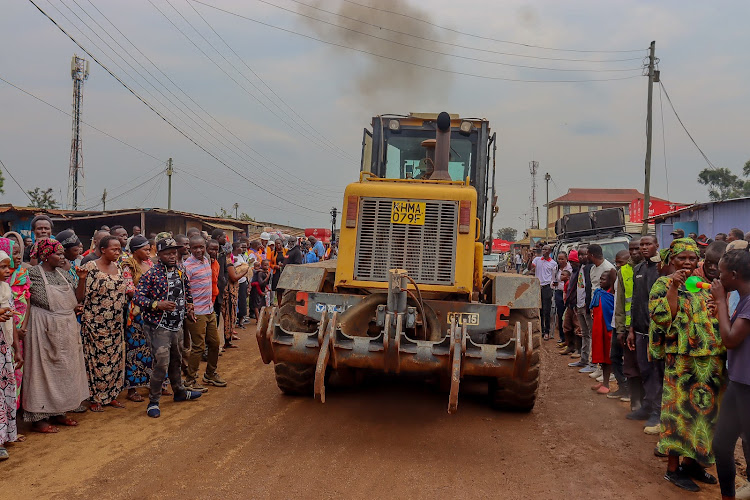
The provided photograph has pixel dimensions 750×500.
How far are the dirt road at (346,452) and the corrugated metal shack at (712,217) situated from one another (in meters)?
11.8

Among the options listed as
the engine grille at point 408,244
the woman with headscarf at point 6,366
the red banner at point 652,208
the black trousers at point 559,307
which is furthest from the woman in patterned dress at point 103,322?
the red banner at point 652,208

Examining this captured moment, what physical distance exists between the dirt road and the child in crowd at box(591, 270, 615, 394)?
56 cm

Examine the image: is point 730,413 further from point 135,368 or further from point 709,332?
point 135,368

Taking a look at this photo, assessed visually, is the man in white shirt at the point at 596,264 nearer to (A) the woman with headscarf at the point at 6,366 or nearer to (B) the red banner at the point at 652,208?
(A) the woman with headscarf at the point at 6,366

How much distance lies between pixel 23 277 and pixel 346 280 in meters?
2.78

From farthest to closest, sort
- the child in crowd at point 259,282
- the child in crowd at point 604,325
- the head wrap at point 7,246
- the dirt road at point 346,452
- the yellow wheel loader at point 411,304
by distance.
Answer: the child in crowd at point 259,282 < the child in crowd at point 604,325 < the head wrap at point 7,246 < the yellow wheel loader at point 411,304 < the dirt road at point 346,452

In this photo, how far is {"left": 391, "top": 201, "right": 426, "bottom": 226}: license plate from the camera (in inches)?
222

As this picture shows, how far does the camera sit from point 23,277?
5000 mm

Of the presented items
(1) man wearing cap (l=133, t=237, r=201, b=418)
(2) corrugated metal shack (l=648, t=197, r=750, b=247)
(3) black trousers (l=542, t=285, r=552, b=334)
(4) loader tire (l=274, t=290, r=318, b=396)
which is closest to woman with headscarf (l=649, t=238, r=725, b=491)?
(4) loader tire (l=274, t=290, r=318, b=396)

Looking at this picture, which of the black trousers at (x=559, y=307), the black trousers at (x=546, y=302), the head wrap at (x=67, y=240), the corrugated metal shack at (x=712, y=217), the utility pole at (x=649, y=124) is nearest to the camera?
the head wrap at (x=67, y=240)

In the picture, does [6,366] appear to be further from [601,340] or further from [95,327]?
[601,340]

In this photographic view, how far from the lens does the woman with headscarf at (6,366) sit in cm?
454

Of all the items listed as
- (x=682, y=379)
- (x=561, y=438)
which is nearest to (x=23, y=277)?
(x=561, y=438)

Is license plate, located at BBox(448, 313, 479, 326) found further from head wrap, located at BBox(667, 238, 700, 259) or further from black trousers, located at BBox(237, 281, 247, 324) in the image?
black trousers, located at BBox(237, 281, 247, 324)
